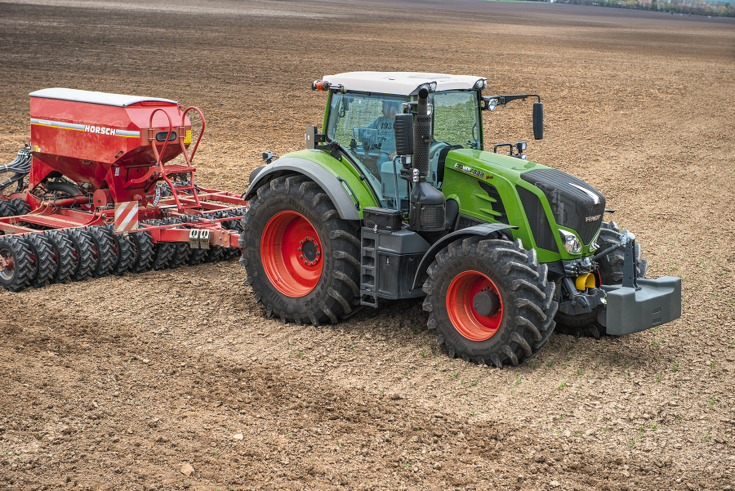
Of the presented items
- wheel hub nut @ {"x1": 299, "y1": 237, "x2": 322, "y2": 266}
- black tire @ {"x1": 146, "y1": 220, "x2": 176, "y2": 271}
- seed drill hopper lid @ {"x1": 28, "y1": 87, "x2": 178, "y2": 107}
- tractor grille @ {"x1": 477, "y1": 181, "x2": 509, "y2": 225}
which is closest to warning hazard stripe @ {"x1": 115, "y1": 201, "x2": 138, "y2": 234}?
black tire @ {"x1": 146, "y1": 220, "x2": 176, "y2": 271}

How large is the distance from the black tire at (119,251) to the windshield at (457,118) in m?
3.88

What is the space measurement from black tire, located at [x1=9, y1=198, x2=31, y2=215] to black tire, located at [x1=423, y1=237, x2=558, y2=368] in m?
6.40

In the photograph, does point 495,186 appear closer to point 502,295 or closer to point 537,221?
point 537,221

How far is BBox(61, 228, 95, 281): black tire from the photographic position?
8.31 meters

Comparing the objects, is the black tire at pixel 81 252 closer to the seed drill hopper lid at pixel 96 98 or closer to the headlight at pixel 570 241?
the seed drill hopper lid at pixel 96 98

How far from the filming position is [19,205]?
400 inches

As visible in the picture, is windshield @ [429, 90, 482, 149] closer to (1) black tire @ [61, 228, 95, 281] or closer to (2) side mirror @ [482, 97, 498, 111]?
(2) side mirror @ [482, 97, 498, 111]

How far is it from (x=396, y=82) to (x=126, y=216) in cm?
381

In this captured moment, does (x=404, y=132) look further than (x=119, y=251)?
No

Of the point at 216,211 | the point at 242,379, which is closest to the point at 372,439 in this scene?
the point at 242,379

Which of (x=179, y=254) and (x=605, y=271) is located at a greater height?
(x=605, y=271)

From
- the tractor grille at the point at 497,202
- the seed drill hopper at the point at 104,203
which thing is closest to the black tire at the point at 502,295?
the tractor grille at the point at 497,202

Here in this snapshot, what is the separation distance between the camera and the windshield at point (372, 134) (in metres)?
6.79

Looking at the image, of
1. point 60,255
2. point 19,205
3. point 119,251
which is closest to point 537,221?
point 119,251
